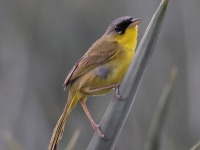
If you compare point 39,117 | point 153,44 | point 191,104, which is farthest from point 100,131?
point 39,117

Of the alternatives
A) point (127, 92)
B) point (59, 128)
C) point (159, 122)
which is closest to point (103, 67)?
point (59, 128)

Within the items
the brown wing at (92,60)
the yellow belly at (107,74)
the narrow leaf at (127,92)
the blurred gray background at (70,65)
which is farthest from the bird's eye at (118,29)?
the narrow leaf at (127,92)

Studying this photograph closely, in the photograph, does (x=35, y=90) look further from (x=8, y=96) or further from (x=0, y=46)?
(x=0, y=46)

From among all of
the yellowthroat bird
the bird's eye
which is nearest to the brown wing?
the yellowthroat bird

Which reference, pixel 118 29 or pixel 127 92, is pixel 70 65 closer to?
pixel 118 29

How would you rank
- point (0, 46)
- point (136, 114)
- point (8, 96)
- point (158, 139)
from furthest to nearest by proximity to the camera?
point (0, 46), point (8, 96), point (136, 114), point (158, 139)

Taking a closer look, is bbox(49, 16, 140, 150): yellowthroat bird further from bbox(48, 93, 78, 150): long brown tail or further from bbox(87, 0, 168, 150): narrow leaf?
bbox(87, 0, 168, 150): narrow leaf
